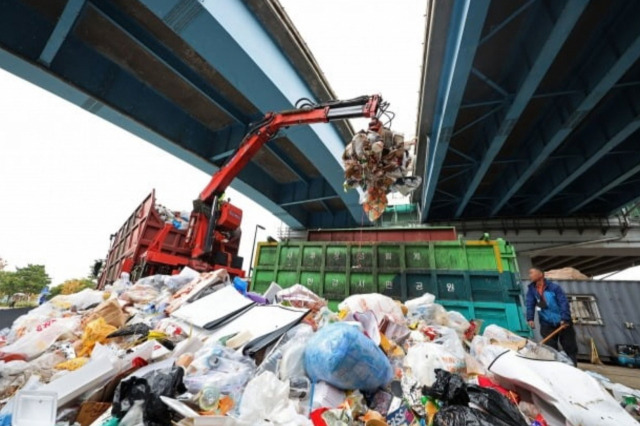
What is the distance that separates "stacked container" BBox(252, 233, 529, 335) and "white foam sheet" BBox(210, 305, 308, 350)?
9.19 ft

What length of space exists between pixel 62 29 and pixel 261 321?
15.1 feet

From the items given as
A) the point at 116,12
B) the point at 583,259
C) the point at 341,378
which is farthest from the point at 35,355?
the point at 583,259

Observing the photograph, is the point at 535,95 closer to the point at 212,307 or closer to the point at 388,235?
the point at 388,235

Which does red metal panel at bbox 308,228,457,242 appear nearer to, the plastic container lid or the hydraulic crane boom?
the hydraulic crane boom

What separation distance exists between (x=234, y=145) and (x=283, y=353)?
17.7 ft

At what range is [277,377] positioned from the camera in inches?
65.2

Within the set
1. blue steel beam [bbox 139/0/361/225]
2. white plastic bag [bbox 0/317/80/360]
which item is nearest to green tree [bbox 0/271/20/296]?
white plastic bag [bbox 0/317/80/360]

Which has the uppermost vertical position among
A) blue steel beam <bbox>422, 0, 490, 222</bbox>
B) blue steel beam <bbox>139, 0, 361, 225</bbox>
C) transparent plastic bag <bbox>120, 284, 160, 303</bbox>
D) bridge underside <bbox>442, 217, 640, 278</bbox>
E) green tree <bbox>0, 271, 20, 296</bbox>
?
blue steel beam <bbox>422, 0, 490, 222</bbox>

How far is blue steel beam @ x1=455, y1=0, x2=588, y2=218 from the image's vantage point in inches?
129

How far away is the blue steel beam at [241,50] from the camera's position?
122 inches

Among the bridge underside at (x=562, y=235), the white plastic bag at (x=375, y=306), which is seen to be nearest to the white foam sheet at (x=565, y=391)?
the white plastic bag at (x=375, y=306)

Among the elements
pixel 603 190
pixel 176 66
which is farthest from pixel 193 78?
pixel 603 190

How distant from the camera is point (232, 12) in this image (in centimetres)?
338

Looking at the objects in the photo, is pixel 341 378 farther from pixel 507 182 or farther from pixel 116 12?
pixel 507 182
